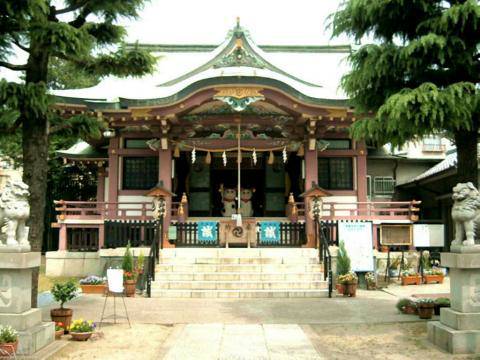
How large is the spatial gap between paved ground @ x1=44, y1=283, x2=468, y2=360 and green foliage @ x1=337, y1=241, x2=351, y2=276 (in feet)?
3.73

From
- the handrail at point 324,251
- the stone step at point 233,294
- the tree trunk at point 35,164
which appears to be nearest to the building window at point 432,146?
the handrail at point 324,251

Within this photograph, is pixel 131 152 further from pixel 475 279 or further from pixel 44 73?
pixel 475 279

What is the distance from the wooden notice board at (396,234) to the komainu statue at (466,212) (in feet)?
29.6

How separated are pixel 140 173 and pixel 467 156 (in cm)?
1259

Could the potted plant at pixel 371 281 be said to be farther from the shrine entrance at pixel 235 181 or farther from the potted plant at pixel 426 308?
the shrine entrance at pixel 235 181

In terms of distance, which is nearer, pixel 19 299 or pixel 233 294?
pixel 19 299

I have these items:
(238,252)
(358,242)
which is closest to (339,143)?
(358,242)

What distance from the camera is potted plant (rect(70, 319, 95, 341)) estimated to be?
801 cm

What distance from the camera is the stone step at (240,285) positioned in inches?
520

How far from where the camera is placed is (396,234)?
1650 cm

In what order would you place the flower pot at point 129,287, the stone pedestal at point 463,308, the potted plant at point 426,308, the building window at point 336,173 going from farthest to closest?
the building window at point 336,173, the flower pot at point 129,287, the potted plant at point 426,308, the stone pedestal at point 463,308

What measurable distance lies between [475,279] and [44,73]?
25.9ft

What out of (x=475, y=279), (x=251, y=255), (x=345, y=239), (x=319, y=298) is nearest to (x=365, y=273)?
(x=345, y=239)

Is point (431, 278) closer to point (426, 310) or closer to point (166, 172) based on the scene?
point (426, 310)
